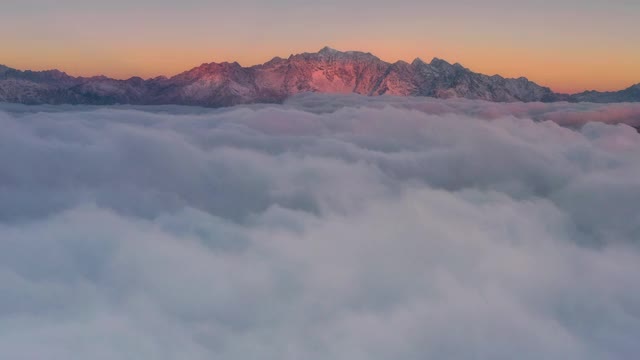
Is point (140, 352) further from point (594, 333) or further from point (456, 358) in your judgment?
point (594, 333)

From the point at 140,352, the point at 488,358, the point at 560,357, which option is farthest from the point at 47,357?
the point at 560,357

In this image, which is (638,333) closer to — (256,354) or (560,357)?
(560,357)

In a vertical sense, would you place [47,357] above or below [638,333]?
below

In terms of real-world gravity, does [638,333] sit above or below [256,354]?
above

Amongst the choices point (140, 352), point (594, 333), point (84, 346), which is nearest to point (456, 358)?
point (594, 333)

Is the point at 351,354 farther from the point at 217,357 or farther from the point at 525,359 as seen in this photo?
the point at 525,359

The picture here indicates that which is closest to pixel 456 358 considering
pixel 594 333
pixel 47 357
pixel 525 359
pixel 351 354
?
pixel 525 359
